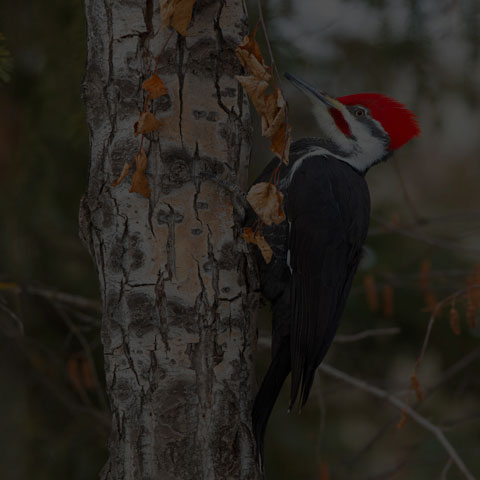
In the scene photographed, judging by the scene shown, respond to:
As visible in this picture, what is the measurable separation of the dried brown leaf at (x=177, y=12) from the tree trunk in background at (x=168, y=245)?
16cm

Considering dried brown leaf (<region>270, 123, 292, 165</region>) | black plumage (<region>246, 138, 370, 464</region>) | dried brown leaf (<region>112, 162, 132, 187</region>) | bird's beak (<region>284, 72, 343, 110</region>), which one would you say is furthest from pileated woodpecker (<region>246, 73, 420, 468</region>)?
dried brown leaf (<region>270, 123, 292, 165</region>)

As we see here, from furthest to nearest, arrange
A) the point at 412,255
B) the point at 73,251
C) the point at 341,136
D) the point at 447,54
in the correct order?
the point at 412,255, the point at 73,251, the point at 447,54, the point at 341,136

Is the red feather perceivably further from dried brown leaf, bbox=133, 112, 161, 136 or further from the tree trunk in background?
dried brown leaf, bbox=133, 112, 161, 136

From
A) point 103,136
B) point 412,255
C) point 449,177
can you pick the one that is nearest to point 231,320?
point 103,136

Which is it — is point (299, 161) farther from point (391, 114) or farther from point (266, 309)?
point (266, 309)

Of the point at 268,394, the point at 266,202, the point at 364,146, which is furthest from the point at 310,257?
the point at 266,202

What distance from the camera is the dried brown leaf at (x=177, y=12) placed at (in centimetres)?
155

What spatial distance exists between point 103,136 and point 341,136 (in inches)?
47.6

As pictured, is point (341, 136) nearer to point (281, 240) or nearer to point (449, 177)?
point (281, 240)

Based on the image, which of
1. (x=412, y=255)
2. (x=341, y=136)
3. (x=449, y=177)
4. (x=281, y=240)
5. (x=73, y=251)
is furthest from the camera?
(x=449, y=177)

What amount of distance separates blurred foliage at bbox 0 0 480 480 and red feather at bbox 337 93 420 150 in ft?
0.43

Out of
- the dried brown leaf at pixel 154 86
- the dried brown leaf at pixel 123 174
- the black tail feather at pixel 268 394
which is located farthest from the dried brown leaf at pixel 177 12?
the black tail feather at pixel 268 394

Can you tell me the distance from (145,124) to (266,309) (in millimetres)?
1850

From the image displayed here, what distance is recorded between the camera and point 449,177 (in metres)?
5.98
